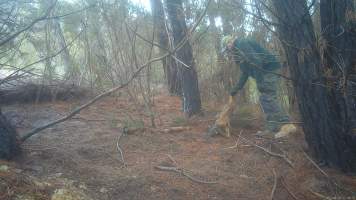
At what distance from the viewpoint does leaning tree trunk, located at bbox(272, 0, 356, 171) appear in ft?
13.5

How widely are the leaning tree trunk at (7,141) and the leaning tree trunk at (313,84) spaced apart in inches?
122

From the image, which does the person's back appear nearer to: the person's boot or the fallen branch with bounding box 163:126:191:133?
the person's boot

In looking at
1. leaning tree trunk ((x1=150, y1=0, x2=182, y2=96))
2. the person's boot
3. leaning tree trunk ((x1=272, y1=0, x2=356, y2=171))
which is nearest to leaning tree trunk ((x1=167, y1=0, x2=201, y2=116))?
leaning tree trunk ((x1=150, y1=0, x2=182, y2=96))

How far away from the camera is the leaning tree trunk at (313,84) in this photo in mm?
4117

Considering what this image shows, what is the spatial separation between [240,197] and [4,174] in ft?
7.20

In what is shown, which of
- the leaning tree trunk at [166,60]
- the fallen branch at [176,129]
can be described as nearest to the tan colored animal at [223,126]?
the fallen branch at [176,129]

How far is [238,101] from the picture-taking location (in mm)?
6617

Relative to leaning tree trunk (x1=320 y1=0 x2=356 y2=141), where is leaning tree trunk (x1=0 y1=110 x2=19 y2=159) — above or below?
below

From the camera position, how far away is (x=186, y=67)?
6.61 meters

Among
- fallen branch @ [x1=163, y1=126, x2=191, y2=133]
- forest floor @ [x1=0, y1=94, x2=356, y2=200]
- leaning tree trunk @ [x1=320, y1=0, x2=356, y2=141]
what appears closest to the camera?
forest floor @ [x1=0, y1=94, x2=356, y2=200]

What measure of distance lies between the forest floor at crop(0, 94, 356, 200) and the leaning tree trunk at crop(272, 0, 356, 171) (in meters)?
0.25

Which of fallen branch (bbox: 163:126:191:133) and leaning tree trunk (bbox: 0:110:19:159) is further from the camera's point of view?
fallen branch (bbox: 163:126:191:133)

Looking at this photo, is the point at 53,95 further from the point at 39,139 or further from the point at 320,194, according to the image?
the point at 320,194

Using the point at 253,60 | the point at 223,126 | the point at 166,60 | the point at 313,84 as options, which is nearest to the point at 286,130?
the point at 223,126
